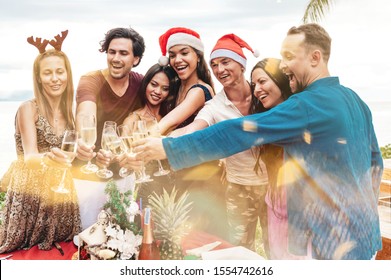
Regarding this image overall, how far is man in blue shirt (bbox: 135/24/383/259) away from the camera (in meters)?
2.30

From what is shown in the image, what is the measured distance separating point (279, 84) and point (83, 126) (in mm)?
1254

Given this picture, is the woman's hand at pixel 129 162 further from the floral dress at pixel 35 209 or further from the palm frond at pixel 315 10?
the palm frond at pixel 315 10

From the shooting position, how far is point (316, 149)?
2395 millimetres

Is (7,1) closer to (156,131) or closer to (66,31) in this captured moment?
(66,31)

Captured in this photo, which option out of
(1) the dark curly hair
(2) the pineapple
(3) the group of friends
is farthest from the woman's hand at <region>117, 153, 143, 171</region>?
(1) the dark curly hair

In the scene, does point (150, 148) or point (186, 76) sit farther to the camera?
point (186, 76)

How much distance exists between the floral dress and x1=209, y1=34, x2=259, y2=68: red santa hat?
3.70ft

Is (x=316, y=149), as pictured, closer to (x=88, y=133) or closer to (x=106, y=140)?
(x=106, y=140)

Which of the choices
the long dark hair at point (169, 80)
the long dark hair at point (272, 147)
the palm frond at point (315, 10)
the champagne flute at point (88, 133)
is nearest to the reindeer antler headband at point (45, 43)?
the champagne flute at point (88, 133)

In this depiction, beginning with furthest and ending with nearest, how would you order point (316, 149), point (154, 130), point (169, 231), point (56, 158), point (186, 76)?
point (186, 76) → point (56, 158) → point (154, 130) → point (316, 149) → point (169, 231)

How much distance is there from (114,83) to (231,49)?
0.78 m

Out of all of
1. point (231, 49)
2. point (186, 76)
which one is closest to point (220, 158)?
point (186, 76)
